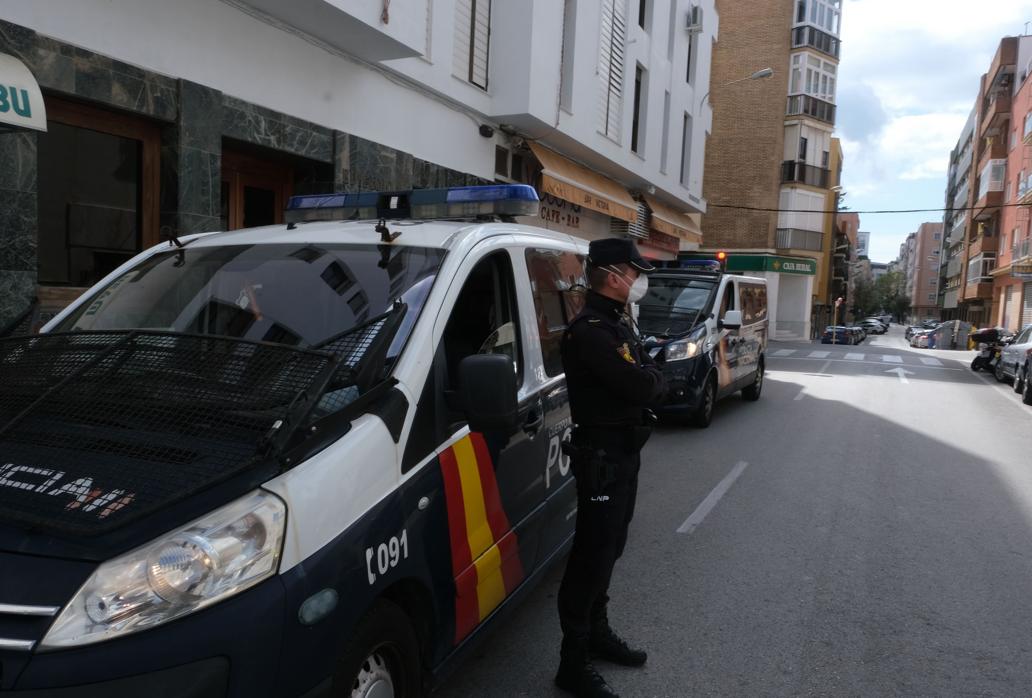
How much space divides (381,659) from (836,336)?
157ft

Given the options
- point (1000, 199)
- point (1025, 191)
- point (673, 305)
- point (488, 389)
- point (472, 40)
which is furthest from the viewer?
point (1000, 199)

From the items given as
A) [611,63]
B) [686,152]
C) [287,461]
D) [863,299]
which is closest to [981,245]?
[686,152]

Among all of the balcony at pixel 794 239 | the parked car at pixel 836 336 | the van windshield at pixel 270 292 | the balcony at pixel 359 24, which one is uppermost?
the balcony at pixel 794 239

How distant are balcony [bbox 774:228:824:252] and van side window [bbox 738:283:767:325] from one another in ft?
100

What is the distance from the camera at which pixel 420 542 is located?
238 centimetres

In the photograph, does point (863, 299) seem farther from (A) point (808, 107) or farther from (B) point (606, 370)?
(B) point (606, 370)

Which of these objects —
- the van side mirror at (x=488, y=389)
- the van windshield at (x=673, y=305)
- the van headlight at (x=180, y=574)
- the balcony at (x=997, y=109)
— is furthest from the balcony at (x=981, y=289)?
the van headlight at (x=180, y=574)

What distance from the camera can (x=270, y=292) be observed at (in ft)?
9.69

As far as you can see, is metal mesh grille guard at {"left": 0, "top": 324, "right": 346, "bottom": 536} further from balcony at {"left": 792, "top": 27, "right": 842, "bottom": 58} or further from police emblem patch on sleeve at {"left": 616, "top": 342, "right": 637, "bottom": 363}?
balcony at {"left": 792, "top": 27, "right": 842, "bottom": 58}

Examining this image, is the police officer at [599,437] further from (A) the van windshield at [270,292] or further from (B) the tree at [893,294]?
(B) the tree at [893,294]

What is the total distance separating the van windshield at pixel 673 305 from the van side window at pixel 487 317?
6282 millimetres

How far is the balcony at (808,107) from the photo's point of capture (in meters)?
40.9

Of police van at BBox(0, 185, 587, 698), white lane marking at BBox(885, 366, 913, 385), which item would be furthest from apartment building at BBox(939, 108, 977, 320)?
police van at BBox(0, 185, 587, 698)

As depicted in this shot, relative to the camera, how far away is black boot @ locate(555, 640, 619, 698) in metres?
3.02
